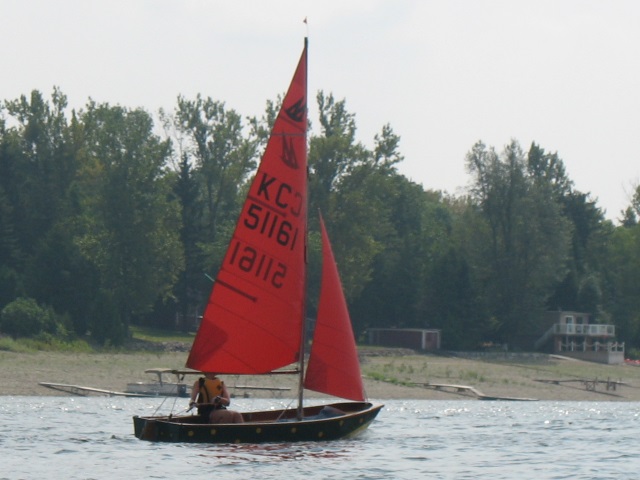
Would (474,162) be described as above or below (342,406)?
above

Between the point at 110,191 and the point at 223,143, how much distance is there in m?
18.8

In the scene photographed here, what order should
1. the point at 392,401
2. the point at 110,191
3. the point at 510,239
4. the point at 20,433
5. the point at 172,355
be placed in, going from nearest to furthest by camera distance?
the point at 20,433, the point at 392,401, the point at 172,355, the point at 110,191, the point at 510,239

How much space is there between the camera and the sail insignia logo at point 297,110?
111 feet

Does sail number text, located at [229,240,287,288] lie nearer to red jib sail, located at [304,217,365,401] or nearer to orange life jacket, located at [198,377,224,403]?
red jib sail, located at [304,217,365,401]

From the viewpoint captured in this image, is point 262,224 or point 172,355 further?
point 172,355

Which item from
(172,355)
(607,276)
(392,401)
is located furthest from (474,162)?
(392,401)

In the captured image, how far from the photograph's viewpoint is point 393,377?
6806 cm

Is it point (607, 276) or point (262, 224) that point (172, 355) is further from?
point (607, 276)

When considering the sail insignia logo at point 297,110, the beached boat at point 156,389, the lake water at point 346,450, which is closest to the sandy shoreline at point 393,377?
the beached boat at point 156,389

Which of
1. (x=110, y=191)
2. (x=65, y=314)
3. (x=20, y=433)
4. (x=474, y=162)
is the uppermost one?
(x=474, y=162)

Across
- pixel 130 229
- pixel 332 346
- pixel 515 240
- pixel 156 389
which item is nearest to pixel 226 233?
pixel 130 229

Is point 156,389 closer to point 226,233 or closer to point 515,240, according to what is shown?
point 226,233

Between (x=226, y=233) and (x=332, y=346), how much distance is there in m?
58.9

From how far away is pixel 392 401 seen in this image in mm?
58719
